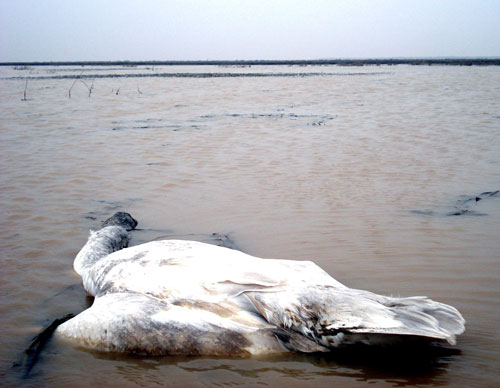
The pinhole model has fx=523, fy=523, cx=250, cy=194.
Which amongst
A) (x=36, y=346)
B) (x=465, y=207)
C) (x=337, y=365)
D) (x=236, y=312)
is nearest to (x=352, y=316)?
(x=337, y=365)

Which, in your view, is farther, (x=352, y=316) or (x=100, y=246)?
(x=100, y=246)

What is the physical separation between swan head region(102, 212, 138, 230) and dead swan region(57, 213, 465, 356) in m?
1.91

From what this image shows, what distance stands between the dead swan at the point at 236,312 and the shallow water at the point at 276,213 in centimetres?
13

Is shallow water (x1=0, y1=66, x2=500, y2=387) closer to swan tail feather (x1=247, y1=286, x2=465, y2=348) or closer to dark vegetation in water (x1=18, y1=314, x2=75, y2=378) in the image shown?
dark vegetation in water (x1=18, y1=314, x2=75, y2=378)

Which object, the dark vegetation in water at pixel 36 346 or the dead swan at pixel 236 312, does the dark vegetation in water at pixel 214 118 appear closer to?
the dark vegetation in water at pixel 36 346

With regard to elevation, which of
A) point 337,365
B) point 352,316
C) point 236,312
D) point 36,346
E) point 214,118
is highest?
point 214,118

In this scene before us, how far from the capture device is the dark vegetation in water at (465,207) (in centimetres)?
604

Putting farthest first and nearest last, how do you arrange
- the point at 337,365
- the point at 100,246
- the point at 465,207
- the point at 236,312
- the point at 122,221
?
the point at 465,207
the point at 122,221
the point at 100,246
the point at 236,312
the point at 337,365

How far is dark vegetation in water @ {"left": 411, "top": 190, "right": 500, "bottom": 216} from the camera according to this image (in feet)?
19.8

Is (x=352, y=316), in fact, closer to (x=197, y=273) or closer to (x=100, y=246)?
(x=197, y=273)

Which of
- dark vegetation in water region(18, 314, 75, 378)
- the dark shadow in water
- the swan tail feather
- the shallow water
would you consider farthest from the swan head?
the swan tail feather

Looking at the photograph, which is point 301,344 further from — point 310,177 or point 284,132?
point 284,132

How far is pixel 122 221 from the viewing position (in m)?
5.74

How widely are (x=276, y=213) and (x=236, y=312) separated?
9.98 ft
